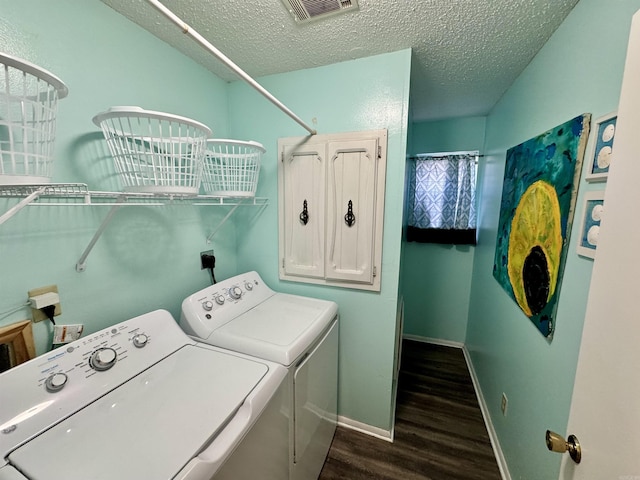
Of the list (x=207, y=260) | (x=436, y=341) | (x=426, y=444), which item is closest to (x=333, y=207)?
(x=207, y=260)

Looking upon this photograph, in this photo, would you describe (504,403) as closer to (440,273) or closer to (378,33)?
(440,273)

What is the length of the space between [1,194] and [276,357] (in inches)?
42.0

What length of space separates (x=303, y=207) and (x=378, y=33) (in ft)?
3.39

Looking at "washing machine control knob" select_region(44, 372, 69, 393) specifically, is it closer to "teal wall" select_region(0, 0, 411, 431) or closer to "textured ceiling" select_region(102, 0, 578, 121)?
"teal wall" select_region(0, 0, 411, 431)

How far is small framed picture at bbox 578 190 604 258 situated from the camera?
2.70 feet

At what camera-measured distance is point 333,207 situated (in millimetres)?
1622

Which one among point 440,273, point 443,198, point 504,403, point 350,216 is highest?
point 443,198

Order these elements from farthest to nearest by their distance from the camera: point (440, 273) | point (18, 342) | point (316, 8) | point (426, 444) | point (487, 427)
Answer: point (440, 273) < point (487, 427) < point (426, 444) < point (316, 8) < point (18, 342)

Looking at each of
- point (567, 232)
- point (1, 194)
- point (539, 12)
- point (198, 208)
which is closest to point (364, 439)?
point (567, 232)

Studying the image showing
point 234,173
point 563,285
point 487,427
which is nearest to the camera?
point 563,285

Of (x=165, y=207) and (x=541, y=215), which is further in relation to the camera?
(x=165, y=207)

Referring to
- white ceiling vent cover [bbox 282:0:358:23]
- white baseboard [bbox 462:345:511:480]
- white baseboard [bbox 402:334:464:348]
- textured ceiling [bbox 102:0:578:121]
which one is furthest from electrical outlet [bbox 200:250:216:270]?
white baseboard [bbox 402:334:464:348]

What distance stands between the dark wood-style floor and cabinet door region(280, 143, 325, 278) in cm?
119

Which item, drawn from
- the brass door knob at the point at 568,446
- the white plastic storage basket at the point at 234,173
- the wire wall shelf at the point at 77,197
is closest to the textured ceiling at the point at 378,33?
the white plastic storage basket at the point at 234,173
